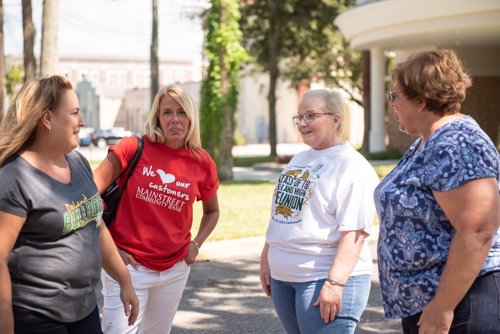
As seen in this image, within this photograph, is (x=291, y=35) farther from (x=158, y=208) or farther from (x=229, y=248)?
(x=158, y=208)

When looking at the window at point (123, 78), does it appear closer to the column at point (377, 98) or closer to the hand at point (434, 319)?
the column at point (377, 98)

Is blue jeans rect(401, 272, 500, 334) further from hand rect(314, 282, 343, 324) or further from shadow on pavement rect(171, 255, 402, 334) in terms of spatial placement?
shadow on pavement rect(171, 255, 402, 334)

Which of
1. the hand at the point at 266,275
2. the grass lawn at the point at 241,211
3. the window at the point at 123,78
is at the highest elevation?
the window at the point at 123,78

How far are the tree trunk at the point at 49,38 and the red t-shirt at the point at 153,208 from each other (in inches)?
317

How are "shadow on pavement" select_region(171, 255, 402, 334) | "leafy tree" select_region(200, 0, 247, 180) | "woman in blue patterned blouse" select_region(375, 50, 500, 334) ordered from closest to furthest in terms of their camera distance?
"woman in blue patterned blouse" select_region(375, 50, 500, 334)
"shadow on pavement" select_region(171, 255, 402, 334)
"leafy tree" select_region(200, 0, 247, 180)

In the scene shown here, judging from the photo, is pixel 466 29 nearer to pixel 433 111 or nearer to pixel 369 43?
pixel 369 43

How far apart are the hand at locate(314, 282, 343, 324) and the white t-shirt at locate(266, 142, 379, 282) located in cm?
11

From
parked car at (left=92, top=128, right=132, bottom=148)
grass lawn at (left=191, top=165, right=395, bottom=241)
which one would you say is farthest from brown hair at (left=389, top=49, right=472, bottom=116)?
parked car at (left=92, top=128, right=132, bottom=148)

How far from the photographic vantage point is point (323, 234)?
2717 millimetres

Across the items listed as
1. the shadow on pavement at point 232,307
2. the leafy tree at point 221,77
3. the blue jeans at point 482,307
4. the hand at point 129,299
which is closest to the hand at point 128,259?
the hand at point 129,299

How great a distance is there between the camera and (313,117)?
9.55 feet

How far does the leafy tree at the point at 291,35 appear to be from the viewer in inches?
966

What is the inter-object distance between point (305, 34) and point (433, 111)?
26.0m

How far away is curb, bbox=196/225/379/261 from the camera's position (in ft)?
24.4
